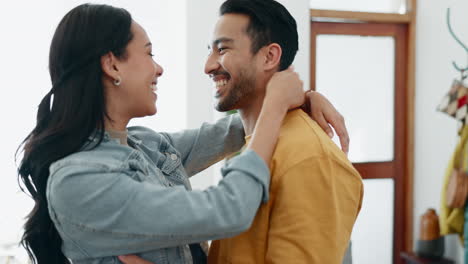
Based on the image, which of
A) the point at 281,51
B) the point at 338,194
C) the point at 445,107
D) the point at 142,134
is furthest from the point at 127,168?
the point at 445,107

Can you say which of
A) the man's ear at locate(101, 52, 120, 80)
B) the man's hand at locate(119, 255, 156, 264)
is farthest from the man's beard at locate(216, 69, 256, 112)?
the man's hand at locate(119, 255, 156, 264)

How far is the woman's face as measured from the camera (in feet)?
3.58

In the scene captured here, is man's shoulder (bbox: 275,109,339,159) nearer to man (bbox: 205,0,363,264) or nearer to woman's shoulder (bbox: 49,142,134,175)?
man (bbox: 205,0,363,264)

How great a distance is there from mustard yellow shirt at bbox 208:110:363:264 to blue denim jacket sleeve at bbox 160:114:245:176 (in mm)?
412

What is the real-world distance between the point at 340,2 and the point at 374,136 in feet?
3.47

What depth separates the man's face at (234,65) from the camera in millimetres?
1356

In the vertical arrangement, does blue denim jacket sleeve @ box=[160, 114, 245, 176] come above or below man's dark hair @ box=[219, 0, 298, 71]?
below

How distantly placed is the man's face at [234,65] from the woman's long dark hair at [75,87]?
1.17 ft

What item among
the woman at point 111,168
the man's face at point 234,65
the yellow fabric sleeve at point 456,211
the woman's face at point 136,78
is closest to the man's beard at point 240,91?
the man's face at point 234,65

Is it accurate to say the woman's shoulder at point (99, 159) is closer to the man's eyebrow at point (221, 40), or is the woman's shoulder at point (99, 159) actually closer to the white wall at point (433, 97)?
the man's eyebrow at point (221, 40)

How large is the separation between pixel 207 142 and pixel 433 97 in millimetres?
2460

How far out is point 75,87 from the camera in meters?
1.03

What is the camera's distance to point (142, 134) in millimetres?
1354

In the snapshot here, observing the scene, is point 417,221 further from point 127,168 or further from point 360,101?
point 127,168
